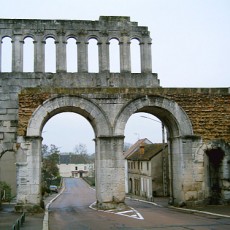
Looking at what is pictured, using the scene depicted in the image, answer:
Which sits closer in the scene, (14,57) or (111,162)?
(111,162)

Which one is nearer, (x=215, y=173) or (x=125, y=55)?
(x=215, y=173)

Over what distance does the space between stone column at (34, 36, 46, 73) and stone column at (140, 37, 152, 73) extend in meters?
5.81

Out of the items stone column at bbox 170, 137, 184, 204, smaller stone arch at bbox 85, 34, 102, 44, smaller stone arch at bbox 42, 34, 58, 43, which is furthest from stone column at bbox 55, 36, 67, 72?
stone column at bbox 170, 137, 184, 204

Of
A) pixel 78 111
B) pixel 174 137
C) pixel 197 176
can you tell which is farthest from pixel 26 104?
pixel 197 176

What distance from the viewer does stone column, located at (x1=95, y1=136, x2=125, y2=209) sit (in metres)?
19.0

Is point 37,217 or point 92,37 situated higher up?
point 92,37

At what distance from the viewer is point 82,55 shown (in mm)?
22953

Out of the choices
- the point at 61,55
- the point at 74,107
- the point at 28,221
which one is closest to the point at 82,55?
the point at 61,55

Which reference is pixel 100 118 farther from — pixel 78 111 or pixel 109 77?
pixel 109 77

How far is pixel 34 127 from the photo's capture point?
62.4 feet

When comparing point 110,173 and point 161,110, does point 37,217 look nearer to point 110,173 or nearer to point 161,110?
point 110,173

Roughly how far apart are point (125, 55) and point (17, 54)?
6276 millimetres

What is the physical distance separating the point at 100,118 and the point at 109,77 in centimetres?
407

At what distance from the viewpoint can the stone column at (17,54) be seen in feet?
75.7
